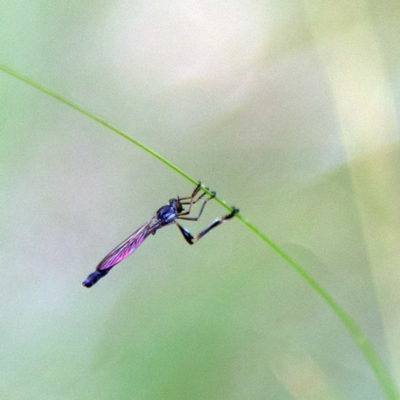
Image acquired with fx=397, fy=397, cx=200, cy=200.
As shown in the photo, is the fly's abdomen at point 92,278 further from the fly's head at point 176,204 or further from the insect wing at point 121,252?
the fly's head at point 176,204

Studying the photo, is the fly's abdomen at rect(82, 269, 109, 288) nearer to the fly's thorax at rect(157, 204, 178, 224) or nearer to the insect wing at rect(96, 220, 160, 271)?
A: the insect wing at rect(96, 220, 160, 271)

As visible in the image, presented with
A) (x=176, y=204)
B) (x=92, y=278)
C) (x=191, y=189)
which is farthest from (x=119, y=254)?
(x=191, y=189)

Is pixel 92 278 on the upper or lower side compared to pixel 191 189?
lower

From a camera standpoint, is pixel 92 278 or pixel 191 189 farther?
pixel 191 189

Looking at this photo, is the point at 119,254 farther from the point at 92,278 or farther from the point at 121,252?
the point at 92,278

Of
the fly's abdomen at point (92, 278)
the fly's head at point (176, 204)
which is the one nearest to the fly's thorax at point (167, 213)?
the fly's head at point (176, 204)

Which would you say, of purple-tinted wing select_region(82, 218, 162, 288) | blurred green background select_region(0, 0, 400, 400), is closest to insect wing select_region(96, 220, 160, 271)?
purple-tinted wing select_region(82, 218, 162, 288)
